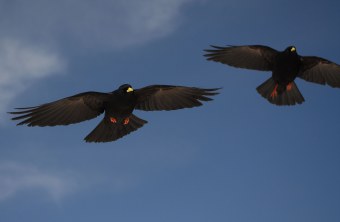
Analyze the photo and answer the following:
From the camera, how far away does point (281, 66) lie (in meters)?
14.8

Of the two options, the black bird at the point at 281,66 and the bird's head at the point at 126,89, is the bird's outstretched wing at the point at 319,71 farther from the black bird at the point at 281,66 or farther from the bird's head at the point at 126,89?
the bird's head at the point at 126,89

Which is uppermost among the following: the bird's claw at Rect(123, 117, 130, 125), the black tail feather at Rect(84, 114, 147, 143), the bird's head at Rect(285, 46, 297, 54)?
the bird's head at Rect(285, 46, 297, 54)

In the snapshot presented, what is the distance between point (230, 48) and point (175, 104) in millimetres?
2812

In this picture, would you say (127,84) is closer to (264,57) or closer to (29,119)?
(29,119)

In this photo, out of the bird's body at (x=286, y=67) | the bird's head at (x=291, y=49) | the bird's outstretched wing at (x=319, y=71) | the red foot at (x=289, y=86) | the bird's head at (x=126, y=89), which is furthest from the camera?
the red foot at (x=289, y=86)

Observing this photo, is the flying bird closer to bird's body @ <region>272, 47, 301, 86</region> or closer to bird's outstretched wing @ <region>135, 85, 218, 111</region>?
bird's outstretched wing @ <region>135, 85, 218, 111</region>

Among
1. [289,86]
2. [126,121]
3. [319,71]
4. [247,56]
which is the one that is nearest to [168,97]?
[126,121]

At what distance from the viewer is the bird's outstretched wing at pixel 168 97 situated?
13.2m

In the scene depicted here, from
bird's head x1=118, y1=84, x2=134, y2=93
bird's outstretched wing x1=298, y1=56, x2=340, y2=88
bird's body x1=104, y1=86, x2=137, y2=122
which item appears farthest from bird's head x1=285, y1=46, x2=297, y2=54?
bird's head x1=118, y1=84, x2=134, y2=93

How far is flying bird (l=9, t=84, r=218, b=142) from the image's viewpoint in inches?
497

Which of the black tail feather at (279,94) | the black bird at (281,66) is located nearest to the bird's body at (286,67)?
the black bird at (281,66)

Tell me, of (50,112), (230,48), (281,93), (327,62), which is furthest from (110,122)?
(327,62)

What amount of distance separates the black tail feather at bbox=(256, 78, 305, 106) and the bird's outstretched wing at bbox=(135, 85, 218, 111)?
3.14 metres

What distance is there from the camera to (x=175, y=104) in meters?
13.5
